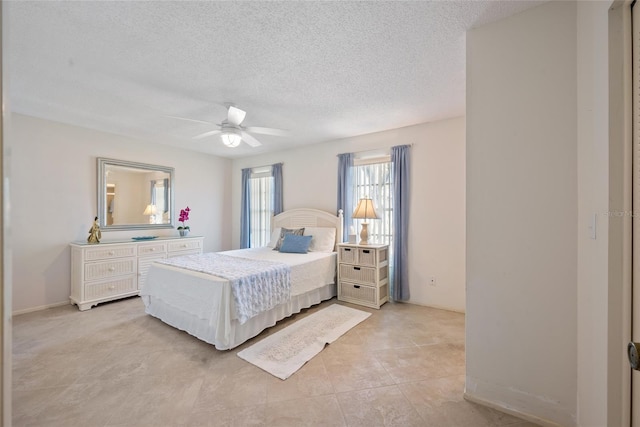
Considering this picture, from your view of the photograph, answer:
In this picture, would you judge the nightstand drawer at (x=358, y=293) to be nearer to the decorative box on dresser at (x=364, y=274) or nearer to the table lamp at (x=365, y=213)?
the decorative box on dresser at (x=364, y=274)

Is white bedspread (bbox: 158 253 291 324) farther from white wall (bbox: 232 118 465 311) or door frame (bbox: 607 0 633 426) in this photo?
door frame (bbox: 607 0 633 426)

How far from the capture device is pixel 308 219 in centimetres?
454

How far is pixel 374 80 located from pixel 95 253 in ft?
13.2

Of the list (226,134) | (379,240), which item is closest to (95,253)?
(226,134)

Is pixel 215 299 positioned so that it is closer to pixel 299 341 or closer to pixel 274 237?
pixel 299 341

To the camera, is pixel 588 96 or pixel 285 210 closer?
pixel 588 96

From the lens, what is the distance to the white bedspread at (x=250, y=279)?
2.43 metres

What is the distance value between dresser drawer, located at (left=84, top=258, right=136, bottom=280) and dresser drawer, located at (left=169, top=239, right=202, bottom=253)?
1.89ft

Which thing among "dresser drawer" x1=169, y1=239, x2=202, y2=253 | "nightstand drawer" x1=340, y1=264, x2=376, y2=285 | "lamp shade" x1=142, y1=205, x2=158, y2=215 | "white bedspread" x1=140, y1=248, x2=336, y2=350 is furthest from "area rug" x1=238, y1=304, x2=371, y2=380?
"lamp shade" x1=142, y1=205, x2=158, y2=215

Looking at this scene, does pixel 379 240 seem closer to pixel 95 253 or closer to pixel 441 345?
pixel 441 345

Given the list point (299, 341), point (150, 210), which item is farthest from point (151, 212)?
point (299, 341)

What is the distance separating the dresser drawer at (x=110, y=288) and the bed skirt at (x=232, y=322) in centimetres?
87

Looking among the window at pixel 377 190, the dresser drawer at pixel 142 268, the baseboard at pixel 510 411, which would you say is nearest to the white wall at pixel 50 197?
the dresser drawer at pixel 142 268

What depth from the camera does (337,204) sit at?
14.1 ft
